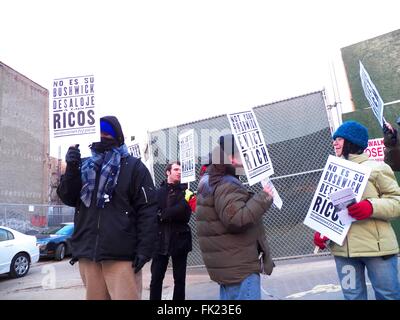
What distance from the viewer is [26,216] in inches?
797

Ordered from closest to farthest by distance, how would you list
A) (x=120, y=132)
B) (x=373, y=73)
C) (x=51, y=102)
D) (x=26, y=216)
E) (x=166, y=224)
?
1. (x=120, y=132)
2. (x=51, y=102)
3. (x=166, y=224)
4. (x=373, y=73)
5. (x=26, y=216)

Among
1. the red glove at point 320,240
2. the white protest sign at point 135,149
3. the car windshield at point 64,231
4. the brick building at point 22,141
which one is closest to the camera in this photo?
the red glove at point 320,240

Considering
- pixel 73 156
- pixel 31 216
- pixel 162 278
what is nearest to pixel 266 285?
pixel 162 278

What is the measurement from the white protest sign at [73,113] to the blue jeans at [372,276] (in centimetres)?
222

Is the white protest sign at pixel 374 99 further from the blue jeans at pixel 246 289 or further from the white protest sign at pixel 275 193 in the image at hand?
the blue jeans at pixel 246 289

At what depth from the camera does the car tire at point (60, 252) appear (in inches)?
541

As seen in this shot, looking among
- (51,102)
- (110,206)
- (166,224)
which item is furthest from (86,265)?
(166,224)

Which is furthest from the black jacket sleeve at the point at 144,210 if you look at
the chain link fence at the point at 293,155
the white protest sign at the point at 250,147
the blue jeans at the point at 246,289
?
the chain link fence at the point at 293,155

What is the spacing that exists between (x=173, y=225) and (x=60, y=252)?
1078 cm

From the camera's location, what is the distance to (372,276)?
2.86m

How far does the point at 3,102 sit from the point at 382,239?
3183 cm

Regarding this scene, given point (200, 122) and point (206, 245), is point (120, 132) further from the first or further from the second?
point (200, 122)

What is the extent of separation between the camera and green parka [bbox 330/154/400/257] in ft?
9.22

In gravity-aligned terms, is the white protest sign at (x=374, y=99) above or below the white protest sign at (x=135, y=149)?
below
